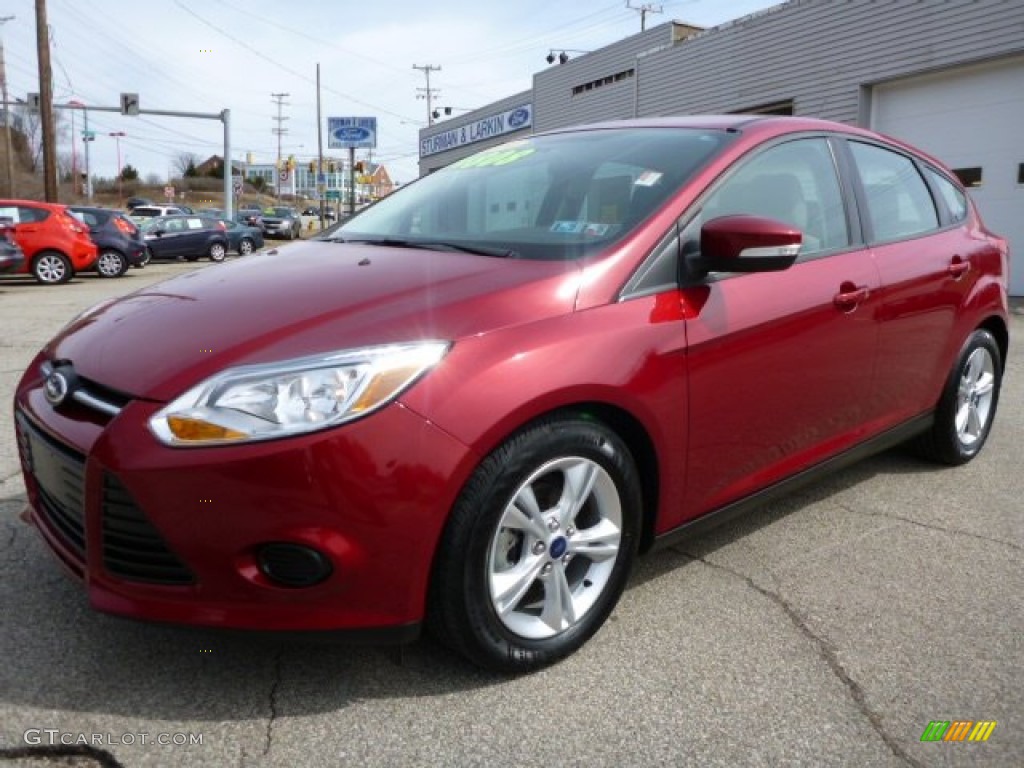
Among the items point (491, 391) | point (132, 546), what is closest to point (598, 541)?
point (491, 391)

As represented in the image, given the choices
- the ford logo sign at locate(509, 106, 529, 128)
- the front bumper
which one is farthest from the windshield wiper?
the ford logo sign at locate(509, 106, 529, 128)

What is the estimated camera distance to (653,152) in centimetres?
296

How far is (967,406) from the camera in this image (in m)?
4.14

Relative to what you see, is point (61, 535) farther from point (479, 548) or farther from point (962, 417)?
point (962, 417)

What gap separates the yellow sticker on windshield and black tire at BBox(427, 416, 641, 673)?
147 centimetres

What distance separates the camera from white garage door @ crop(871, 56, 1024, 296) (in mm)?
11766

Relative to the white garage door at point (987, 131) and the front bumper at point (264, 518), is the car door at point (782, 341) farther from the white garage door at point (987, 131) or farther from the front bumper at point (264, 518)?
the white garage door at point (987, 131)

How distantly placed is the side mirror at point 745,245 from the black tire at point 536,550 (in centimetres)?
61

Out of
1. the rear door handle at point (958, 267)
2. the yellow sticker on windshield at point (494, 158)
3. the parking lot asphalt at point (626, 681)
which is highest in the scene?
the yellow sticker on windshield at point (494, 158)

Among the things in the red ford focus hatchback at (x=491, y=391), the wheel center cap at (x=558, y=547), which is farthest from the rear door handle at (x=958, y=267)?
the wheel center cap at (x=558, y=547)

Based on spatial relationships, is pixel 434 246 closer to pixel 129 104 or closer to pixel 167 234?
pixel 167 234

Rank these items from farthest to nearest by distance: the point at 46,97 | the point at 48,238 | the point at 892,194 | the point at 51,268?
1. the point at 46,97
2. the point at 51,268
3. the point at 48,238
4. the point at 892,194

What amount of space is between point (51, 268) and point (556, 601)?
15753 mm

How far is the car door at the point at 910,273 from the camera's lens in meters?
3.35
